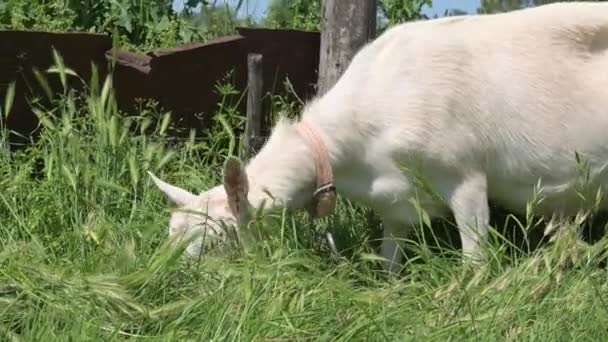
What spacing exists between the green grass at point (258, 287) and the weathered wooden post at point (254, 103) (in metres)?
1.34

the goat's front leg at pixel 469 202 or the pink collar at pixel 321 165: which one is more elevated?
the pink collar at pixel 321 165

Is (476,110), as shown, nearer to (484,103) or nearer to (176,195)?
(484,103)

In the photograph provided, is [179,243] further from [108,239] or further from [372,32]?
[372,32]

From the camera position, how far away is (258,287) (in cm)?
449

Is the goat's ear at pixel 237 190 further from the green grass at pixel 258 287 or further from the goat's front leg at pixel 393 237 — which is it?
the goat's front leg at pixel 393 237

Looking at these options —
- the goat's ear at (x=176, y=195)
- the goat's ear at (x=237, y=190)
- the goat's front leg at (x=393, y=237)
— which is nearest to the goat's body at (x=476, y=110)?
the goat's front leg at (x=393, y=237)

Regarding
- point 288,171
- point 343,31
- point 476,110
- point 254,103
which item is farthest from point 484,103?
point 254,103

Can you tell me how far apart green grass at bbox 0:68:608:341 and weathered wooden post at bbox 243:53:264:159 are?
1340 millimetres

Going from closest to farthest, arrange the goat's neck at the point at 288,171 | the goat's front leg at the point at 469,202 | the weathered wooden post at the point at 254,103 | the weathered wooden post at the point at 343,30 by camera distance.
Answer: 1. the goat's neck at the point at 288,171
2. the goat's front leg at the point at 469,202
3. the weathered wooden post at the point at 343,30
4. the weathered wooden post at the point at 254,103

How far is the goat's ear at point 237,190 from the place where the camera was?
539cm

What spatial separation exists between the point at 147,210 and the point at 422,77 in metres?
1.50

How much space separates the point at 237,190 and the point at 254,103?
1833mm

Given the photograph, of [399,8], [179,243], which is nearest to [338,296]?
[179,243]

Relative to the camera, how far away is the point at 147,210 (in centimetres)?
596
